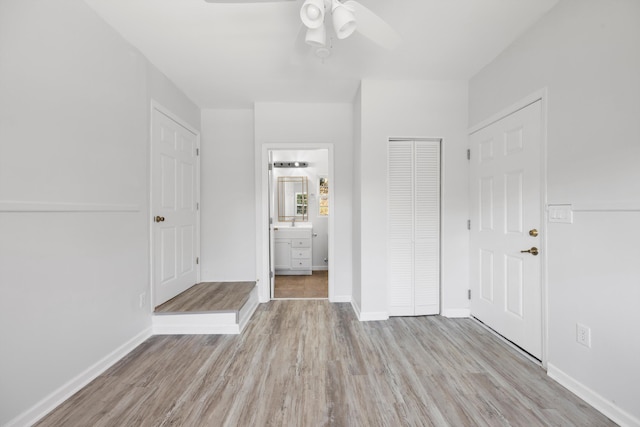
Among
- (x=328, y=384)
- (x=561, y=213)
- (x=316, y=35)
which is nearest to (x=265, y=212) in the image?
(x=328, y=384)

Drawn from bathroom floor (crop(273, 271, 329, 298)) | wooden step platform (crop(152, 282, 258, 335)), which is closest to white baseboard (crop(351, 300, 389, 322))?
bathroom floor (crop(273, 271, 329, 298))

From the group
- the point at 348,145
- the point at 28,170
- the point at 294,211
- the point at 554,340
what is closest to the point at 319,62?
the point at 348,145

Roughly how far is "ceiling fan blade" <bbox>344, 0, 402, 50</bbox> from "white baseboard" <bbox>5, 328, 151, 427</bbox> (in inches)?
103

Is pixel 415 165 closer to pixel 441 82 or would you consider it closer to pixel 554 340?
pixel 441 82

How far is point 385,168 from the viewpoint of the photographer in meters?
2.65

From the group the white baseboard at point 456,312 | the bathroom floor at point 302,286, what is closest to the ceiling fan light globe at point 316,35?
the white baseboard at point 456,312

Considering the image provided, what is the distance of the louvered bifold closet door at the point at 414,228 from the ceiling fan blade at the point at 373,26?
4.33 ft

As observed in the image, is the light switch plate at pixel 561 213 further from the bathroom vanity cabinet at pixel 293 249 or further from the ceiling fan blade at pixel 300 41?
the bathroom vanity cabinet at pixel 293 249

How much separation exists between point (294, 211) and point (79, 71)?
3645 millimetres

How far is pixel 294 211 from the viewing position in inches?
199

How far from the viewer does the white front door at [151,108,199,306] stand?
8.14 ft

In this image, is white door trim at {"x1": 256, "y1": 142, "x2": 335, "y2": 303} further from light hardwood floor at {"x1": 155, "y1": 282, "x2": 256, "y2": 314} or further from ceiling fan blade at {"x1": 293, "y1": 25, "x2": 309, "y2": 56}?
ceiling fan blade at {"x1": 293, "y1": 25, "x2": 309, "y2": 56}

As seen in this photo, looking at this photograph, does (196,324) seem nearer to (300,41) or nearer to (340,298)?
(340,298)

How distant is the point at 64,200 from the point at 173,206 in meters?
1.20
